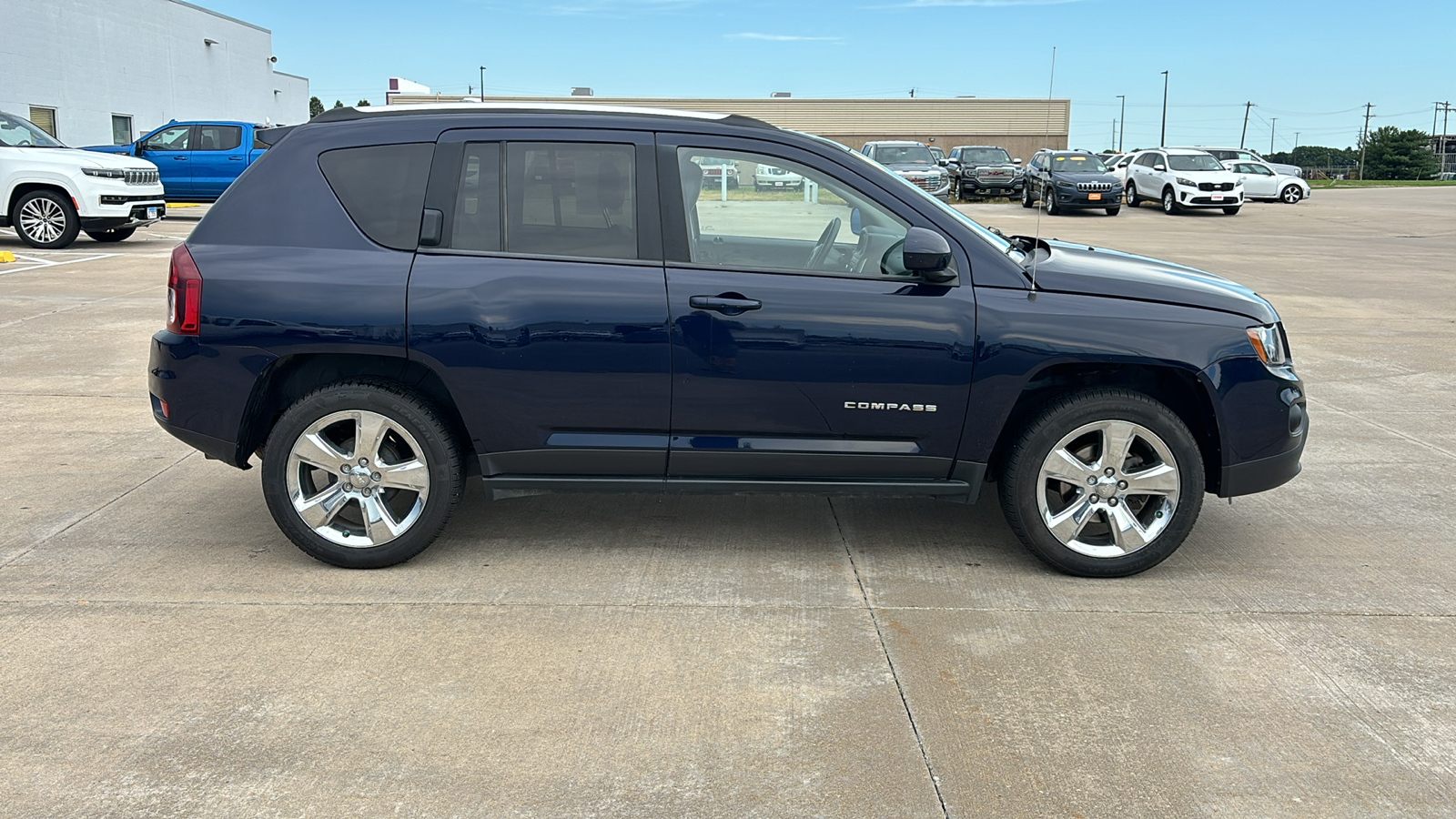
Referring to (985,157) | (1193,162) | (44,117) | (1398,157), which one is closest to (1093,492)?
(1193,162)

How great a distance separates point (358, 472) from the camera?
4559 mm

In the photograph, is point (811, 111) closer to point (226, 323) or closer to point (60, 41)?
point (60, 41)

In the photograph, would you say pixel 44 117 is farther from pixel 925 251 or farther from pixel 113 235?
pixel 925 251

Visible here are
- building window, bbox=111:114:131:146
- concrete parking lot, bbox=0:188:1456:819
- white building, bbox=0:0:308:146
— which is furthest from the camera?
building window, bbox=111:114:131:146

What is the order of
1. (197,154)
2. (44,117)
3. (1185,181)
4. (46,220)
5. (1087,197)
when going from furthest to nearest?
(1185,181) < (44,117) < (1087,197) < (197,154) < (46,220)

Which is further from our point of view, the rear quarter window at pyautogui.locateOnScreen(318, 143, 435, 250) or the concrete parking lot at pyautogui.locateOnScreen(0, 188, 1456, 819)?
the rear quarter window at pyautogui.locateOnScreen(318, 143, 435, 250)

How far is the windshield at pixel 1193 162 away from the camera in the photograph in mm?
32188

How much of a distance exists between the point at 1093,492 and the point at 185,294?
3594 mm

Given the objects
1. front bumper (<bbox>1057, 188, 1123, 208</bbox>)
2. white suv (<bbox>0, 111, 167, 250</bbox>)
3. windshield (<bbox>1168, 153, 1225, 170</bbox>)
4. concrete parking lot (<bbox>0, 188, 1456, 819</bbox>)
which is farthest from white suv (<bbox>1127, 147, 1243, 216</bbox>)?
concrete parking lot (<bbox>0, 188, 1456, 819</bbox>)

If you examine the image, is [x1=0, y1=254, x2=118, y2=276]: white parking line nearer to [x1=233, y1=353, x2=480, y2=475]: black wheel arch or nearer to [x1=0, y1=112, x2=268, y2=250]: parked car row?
[x1=0, y1=112, x2=268, y2=250]: parked car row

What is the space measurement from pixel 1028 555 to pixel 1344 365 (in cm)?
577

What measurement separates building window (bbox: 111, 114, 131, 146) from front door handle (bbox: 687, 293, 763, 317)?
116 ft

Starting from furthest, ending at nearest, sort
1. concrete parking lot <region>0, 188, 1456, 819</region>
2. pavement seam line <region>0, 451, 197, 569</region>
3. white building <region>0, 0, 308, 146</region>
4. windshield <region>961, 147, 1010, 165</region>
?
windshield <region>961, 147, 1010, 165</region> < white building <region>0, 0, 308, 146</region> < pavement seam line <region>0, 451, 197, 569</region> < concrete parking lot <region>0, 188, 1456, 819</region>

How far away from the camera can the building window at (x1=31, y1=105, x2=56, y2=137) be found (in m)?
30.2
